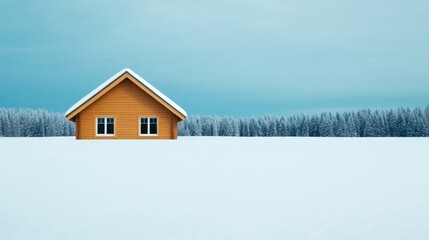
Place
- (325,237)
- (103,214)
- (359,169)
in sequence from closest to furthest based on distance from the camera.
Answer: (325,237) < (103,214) < (359,169)

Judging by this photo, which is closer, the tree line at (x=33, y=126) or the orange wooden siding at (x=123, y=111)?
the orange wooden siding at (x=123, y=111)

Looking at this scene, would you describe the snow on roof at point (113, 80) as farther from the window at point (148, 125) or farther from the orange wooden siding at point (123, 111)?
the window at point (148, 125)

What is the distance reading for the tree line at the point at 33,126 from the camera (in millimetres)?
105562

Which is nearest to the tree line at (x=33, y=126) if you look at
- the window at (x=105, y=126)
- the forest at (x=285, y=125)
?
the forest at (x=285, y=125)

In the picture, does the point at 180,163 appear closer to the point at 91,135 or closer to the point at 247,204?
the point at 247,204

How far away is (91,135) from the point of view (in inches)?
1319

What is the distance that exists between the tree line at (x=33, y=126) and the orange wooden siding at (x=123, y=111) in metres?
78.1

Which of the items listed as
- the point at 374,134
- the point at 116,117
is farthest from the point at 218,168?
the point at 374,134

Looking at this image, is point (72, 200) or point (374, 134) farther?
point (374, 134)

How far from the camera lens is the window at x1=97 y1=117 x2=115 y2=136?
33.7 meters

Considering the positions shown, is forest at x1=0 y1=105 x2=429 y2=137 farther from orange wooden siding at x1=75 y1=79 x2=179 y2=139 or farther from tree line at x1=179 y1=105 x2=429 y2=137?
orange wooden siding at x1=75 y1=79 x2=179 y2=139

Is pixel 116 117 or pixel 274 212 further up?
pixel 116 117

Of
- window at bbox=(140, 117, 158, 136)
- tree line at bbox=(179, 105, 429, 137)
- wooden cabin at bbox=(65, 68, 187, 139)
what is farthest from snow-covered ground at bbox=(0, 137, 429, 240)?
tree line at bbox=(179, 105, 429, 137)

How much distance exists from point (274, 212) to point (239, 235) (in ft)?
4.69
